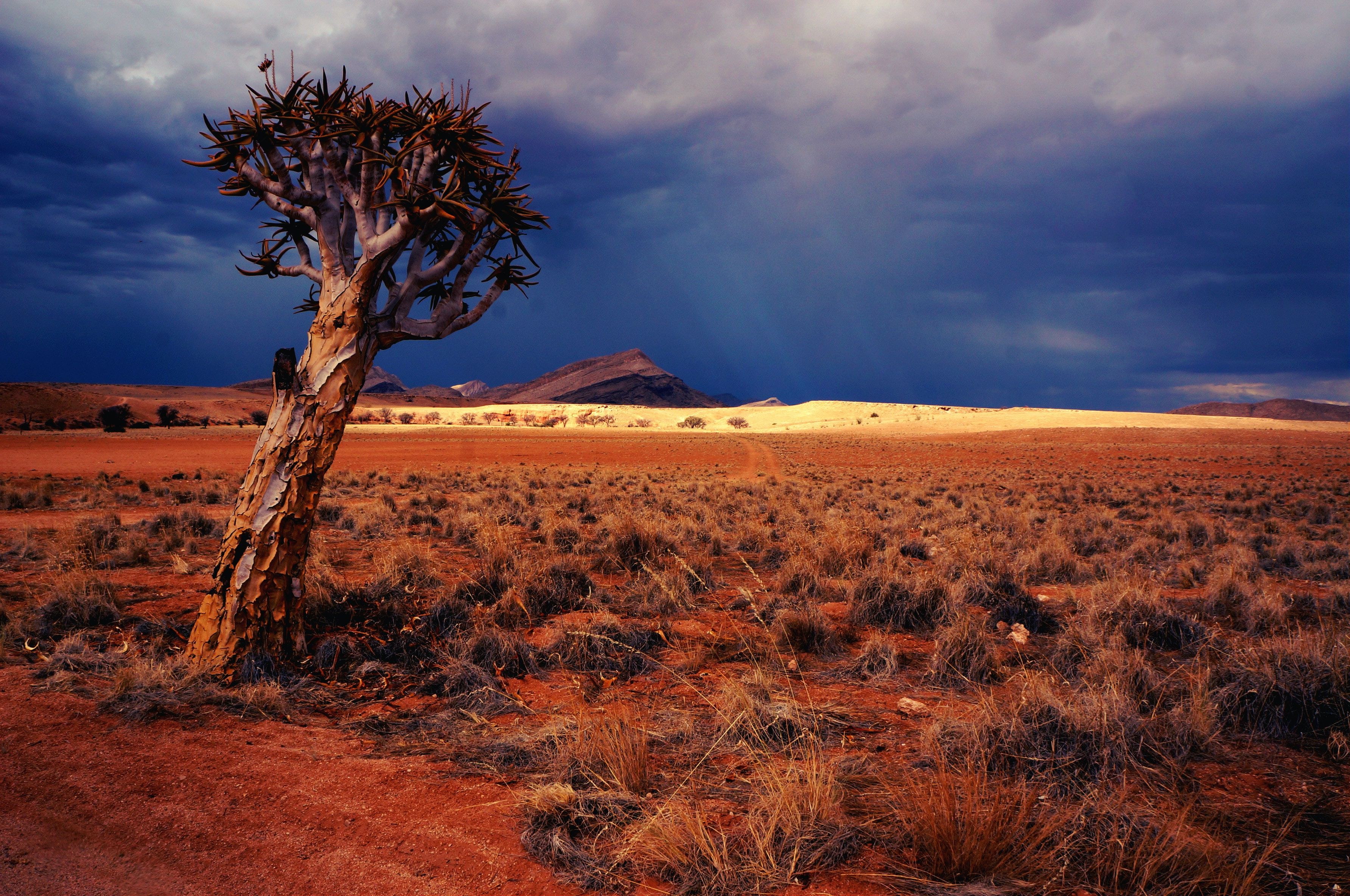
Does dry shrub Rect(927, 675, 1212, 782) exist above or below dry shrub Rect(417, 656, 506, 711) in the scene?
above

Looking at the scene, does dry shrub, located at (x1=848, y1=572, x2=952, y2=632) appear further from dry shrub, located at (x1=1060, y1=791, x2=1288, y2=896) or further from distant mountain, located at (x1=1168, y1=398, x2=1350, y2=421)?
distant mountain, located at (x1=1168, y1=398, x2=1350, y2=421)

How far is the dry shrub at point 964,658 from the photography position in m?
5.80

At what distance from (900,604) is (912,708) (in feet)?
8.87

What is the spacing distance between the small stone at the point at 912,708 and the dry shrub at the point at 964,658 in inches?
20.5

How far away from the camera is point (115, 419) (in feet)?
178

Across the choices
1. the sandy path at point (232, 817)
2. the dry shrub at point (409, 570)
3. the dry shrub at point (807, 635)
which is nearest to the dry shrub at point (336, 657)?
the sandy path at point (232, 817)

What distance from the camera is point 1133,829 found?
324cm

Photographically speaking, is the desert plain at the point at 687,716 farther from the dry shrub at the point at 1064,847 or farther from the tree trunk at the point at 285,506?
the tree trunk at the point at 285,506

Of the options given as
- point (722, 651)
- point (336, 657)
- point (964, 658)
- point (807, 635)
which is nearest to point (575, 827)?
point (722, 651)

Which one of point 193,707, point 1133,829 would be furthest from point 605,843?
point 193,707

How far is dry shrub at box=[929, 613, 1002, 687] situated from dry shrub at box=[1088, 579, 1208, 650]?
1384 mm

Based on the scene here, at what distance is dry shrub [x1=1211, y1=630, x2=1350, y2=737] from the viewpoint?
4719mm

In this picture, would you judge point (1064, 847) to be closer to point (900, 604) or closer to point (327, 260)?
point (900, 604)

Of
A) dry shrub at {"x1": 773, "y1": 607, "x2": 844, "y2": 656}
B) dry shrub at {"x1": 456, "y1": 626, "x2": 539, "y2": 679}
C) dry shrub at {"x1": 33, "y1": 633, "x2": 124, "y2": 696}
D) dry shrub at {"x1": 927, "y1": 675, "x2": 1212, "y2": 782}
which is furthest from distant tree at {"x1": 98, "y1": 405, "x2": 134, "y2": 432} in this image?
dry shrub at {"x1": 927, "y1": 675, "x2": 1212, "y2": 782}
